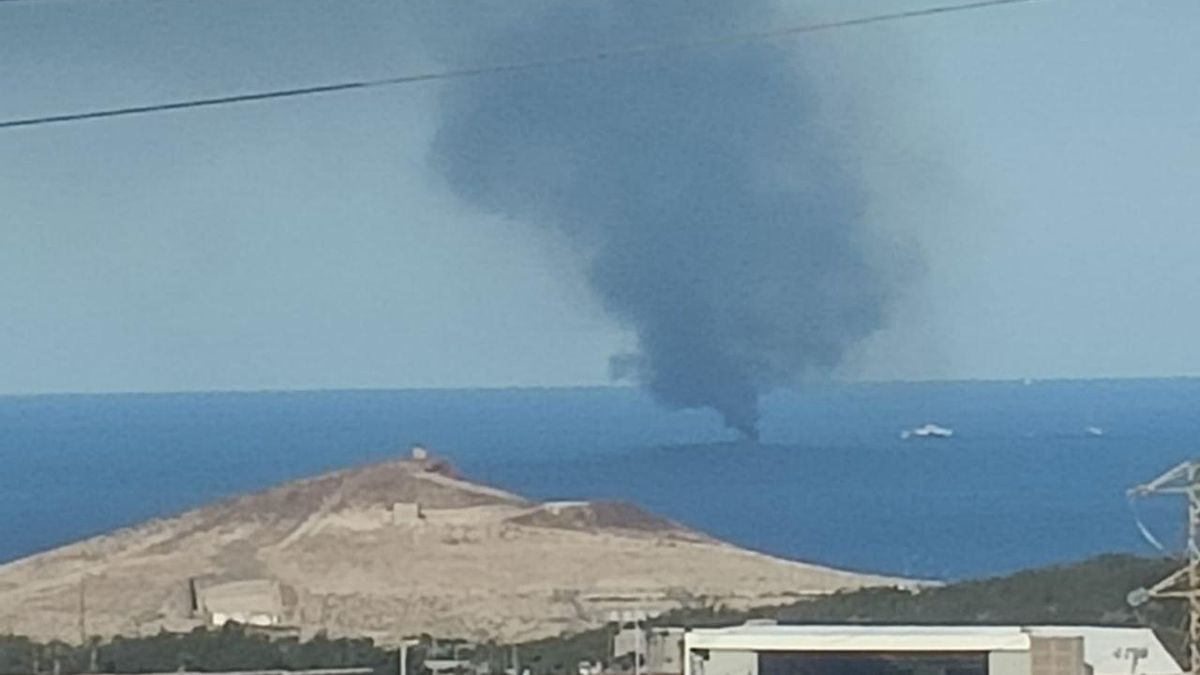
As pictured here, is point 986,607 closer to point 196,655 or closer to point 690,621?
point 690,621

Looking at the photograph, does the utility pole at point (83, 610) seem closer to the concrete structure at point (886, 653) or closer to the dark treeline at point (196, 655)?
the dark treeline at point (196, 655)

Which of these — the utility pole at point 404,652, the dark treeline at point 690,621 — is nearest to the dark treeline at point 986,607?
the dark treeline at point 690,621

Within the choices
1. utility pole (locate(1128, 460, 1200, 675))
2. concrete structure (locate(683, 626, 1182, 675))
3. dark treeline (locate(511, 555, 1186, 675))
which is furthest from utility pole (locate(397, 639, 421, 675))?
concrete structure (locate(683, 626, 1182, 675))

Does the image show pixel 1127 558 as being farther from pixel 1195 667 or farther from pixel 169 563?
pixel 169 563

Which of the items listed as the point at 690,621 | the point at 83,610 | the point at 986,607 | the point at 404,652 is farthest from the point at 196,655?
the point at 83,610

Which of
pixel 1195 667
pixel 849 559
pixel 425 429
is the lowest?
pixel 1195 667

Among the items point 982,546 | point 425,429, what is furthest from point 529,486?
point 982,546
